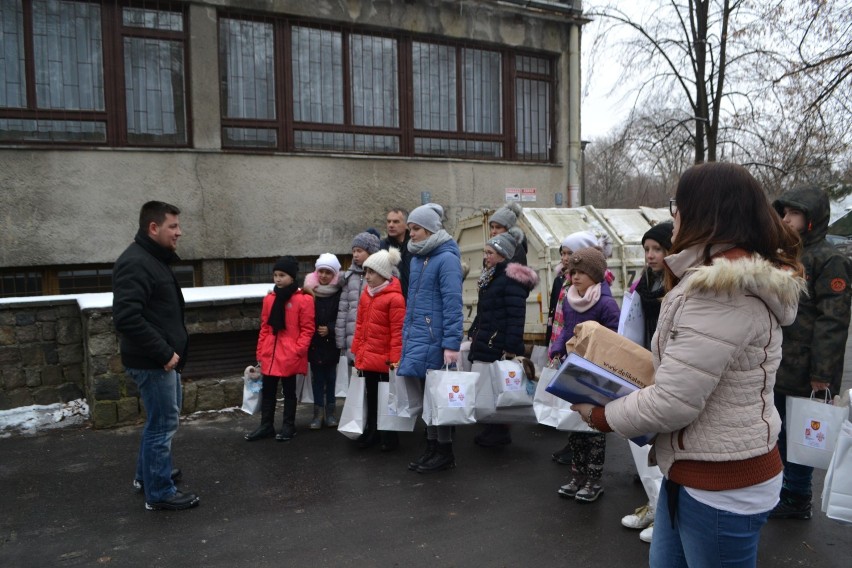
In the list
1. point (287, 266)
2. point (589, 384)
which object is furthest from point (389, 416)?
point (589, 384)

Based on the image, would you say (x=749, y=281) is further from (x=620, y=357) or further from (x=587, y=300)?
(x=587, y=300)

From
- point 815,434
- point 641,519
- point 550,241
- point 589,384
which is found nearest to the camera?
point 589,384

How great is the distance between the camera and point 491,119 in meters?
12.3

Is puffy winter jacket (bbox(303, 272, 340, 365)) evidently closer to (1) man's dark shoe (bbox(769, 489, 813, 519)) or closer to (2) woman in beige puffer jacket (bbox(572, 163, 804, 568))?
(1) man's dark shoe (bbox(769, 489, 813, 519))

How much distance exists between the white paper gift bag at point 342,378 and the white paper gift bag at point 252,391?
780 millimetres

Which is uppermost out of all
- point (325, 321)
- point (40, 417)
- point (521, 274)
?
point (521, 274)

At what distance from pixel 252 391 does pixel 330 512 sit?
6.76 feet

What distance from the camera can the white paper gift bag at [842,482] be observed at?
296cm

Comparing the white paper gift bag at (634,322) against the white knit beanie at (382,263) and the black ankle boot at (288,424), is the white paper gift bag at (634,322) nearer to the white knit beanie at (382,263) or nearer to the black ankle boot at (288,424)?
the white knit beanie at (382,263)

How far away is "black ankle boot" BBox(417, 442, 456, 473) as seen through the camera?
5.09 m

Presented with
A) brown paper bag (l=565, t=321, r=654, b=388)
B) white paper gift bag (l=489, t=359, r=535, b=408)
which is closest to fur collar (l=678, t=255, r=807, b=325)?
brown paper bag (l=565, t=321, r=654, b=388)

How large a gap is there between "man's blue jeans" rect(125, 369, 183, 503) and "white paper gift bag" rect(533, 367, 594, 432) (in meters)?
2.56

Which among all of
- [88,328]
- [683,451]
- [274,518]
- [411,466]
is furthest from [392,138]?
[683,451]

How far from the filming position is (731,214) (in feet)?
6.53
